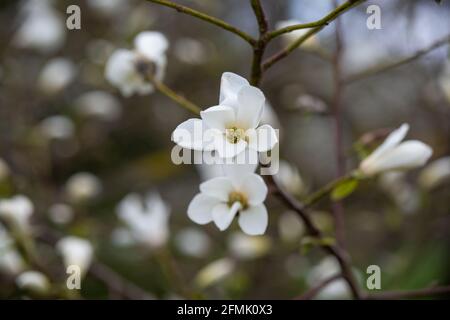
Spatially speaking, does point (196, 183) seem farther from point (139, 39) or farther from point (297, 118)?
point (139, 39)

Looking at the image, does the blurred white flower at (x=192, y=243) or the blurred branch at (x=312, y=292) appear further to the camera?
the blurred white flower at (x=192, y=243)

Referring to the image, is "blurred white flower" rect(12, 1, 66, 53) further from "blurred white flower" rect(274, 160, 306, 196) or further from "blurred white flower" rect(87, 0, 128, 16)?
"blurred white flower" rect(274, 160, 306, 196)

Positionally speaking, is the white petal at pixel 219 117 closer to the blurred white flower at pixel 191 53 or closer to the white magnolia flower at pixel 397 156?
the white magnolia flower at pixel 397 156

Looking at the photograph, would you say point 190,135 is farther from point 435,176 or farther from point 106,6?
point 106,6

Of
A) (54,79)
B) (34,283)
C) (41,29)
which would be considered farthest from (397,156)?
(41,29)

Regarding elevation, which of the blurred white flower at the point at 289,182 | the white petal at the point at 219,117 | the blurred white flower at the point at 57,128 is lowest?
the white petal at the point at 219,117

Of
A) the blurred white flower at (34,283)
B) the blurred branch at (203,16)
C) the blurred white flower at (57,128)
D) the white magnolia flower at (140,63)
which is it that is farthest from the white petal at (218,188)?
the blurred white flower at (57,128)
